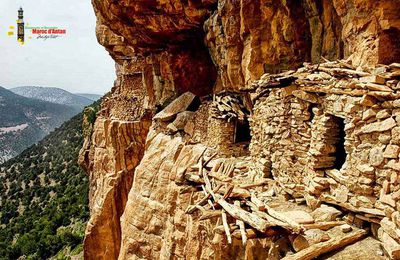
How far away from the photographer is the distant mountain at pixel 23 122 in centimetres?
11370

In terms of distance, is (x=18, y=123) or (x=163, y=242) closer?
(x=163, y=242)

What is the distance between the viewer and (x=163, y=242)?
33.0 feet

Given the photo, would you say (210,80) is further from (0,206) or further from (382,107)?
(0,206)

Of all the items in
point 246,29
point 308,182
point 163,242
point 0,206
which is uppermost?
point 246,29

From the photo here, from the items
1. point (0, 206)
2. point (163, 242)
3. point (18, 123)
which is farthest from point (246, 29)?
point (18, 123)

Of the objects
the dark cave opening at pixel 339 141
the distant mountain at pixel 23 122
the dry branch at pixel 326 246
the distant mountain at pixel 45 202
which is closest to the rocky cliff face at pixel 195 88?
the dark cave opening at pixel 339 141

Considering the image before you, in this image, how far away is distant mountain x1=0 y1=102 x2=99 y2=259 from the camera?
33562 mm

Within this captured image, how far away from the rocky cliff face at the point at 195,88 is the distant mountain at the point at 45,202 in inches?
641

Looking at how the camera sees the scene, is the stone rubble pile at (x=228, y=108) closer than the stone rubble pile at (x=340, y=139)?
No

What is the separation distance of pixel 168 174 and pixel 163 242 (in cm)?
211

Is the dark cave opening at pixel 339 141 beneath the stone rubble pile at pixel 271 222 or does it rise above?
above

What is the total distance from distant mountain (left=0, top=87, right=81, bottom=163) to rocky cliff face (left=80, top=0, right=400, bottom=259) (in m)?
100.0

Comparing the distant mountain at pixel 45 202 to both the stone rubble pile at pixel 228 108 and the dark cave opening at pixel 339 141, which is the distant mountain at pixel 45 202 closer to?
the stone rubble pile at pixel 228 108

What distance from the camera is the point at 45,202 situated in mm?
43562
